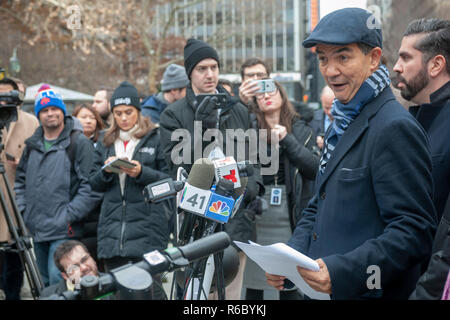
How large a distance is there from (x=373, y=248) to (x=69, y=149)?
370cm

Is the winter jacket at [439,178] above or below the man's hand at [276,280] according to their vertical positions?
above

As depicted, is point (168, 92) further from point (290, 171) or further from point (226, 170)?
point (226, 170)

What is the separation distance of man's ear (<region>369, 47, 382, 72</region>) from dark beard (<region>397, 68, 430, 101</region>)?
79 centimetres

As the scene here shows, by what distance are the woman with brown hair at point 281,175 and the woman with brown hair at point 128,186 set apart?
87 cm

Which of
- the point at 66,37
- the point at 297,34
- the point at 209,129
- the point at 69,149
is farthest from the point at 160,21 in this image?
the point at 297,34

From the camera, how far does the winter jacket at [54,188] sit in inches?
185

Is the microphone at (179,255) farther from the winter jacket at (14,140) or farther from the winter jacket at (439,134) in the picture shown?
the winter jacket at (14,140)

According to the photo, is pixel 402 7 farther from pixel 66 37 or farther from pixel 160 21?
pixel 160 21

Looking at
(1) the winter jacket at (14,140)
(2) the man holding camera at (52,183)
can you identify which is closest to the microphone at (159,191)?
(2) the man holding camera at (52,183)

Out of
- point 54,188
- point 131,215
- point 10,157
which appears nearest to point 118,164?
point 131,215

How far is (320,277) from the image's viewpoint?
1.83 metres

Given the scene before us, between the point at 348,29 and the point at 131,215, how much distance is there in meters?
2.86

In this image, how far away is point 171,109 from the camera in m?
3.82

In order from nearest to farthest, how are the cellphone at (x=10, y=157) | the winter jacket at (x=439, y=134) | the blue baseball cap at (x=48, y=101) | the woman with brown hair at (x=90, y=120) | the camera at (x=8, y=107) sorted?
the winter jacket at (x=439, y=134) < the camera at (x=8, y=107) < the blue baseball cap at (x=48, y=101) < the cellphone at (x=10, y=157) < the woman with brown hair at (x=90, y=120)
